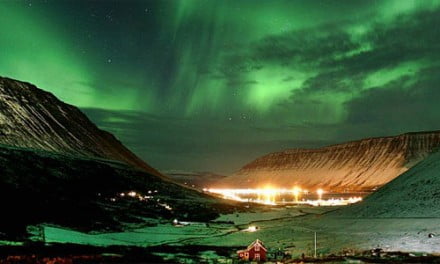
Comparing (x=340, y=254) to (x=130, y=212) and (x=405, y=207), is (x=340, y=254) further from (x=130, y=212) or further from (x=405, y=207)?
(x=130, y=212)

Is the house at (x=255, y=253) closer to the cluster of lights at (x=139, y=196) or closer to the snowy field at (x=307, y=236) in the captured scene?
the snowy field at (x=307, y=236)

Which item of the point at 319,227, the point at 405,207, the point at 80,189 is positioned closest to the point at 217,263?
the point at 319,227

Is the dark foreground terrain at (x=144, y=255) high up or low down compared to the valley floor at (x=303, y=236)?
down

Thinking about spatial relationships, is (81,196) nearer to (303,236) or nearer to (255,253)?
(303,236)

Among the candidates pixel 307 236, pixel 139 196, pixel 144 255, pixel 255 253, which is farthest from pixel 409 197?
pixel 139 196

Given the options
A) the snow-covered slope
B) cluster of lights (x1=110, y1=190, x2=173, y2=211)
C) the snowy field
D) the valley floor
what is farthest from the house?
cluster of lights (x1=110, y1=190, x2=173, y2=211)

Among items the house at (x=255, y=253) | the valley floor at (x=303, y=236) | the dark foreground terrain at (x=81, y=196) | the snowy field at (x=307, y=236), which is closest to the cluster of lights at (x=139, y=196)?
the dark foreground terrain at (x=81, y=196)
